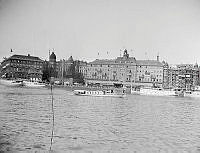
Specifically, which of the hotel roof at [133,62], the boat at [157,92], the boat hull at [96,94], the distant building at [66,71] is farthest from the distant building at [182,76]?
the boat hull at [96,94]

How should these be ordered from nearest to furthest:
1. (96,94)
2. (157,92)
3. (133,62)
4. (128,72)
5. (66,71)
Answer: (96,94) → (157,92) → (128,72) → (133,62) → (66,71)

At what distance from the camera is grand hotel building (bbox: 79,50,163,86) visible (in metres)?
29.4

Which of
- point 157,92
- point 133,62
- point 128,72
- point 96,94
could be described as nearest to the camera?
point 96,94

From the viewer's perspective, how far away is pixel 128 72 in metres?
29.8

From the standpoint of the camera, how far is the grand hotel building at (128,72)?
2941 centimetres

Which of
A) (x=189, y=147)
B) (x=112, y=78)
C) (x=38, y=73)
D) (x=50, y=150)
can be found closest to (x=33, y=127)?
(x=50, y=150)

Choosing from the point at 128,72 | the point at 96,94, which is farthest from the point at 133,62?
the point at 96,94

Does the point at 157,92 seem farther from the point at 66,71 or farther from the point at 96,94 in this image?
the point at 66,71

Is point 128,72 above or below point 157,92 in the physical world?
above

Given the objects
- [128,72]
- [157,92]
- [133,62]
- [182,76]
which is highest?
[133,62]

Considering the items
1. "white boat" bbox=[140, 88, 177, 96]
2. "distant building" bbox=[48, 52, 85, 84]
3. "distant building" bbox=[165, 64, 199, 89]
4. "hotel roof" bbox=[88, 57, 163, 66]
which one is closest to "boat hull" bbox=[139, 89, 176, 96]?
"white boat" bbox=[140, 88, 177, 96]

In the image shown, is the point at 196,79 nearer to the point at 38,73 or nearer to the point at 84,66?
the point at 84,66

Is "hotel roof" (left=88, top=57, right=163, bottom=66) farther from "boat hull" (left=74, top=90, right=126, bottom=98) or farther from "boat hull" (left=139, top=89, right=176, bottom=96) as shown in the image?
"boat hull" (left=74, top=90, right=126, bottom=98)

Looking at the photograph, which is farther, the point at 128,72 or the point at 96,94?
the point at 128,72
